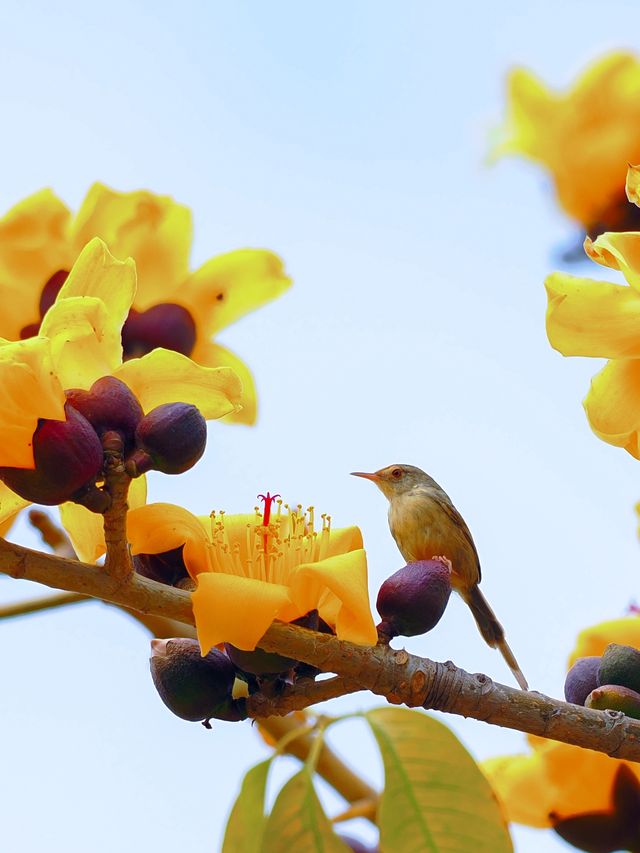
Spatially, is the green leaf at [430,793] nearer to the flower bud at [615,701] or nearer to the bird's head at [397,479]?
the flower bud at [615,701]

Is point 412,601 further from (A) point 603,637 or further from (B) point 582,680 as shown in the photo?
(A) point 603,637

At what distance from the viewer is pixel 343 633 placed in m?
1.09

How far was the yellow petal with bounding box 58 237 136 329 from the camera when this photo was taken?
1186mm

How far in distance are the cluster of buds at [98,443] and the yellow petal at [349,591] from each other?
15cm

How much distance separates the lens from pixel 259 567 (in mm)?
1308

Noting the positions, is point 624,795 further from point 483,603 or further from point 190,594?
point 190,594

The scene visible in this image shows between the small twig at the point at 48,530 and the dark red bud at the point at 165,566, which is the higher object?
the small twig at the point at 48,530

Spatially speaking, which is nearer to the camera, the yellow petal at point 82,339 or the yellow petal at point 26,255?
the yellow petal at point 82,339

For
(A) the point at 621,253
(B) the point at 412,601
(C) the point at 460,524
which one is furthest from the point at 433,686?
(C) the point at 460,524

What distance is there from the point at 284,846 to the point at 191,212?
3.52ft

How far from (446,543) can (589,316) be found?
0.69 metres

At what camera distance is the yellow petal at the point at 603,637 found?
4.78ft

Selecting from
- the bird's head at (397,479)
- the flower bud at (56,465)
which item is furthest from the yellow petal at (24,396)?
the bird's head at (397,479)

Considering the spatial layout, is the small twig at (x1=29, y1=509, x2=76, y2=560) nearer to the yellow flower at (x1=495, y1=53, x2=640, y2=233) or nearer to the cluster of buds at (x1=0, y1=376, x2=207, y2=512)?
the cluster of buds at (x1=0, y1=376, x2=207, y2=512)
